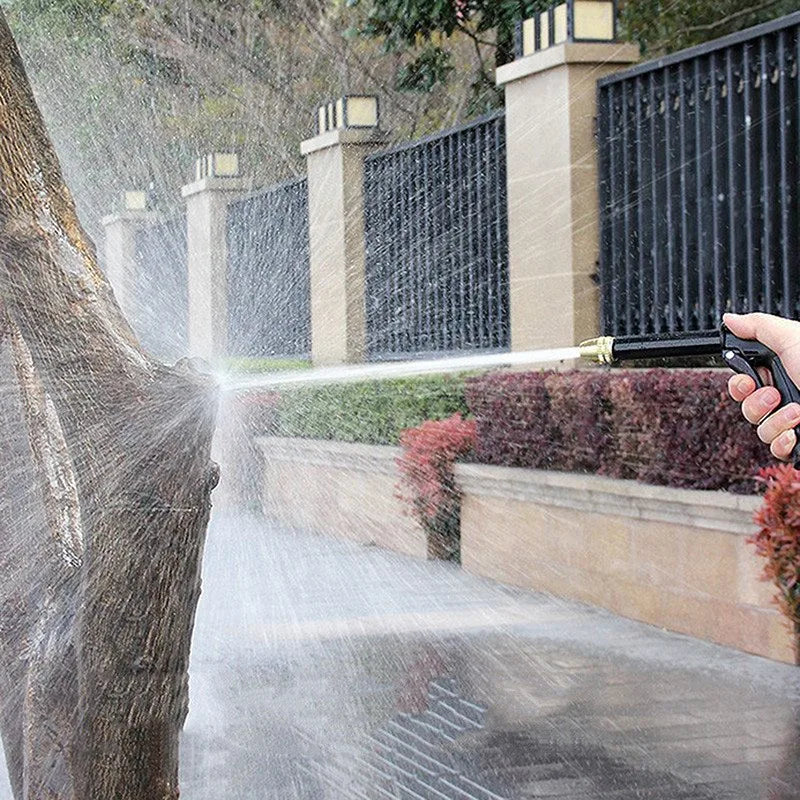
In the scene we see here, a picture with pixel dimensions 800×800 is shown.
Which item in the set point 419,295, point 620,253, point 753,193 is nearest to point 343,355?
point 419,295

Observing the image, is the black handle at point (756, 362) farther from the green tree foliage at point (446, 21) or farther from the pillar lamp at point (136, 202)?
the pillar lamp at point (136, 202)

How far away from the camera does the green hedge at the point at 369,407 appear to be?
30.7ft

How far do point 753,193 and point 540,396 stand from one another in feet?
4.91

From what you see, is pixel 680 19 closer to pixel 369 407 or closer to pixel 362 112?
pixel 362 112

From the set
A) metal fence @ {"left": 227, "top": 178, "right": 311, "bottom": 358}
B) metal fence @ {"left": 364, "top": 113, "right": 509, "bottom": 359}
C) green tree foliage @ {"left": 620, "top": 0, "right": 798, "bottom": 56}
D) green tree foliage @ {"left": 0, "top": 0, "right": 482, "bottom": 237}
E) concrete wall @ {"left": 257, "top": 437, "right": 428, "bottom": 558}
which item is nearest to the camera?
concrete wall @ {"left": 257, "top": 437, "right": 428, "bottom": 558}

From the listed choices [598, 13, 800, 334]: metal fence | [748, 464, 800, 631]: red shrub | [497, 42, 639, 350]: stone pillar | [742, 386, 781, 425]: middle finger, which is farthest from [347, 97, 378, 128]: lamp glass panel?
[742, 386, 781, 425]: middle finger

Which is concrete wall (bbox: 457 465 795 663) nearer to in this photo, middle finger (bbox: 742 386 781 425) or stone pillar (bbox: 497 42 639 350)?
stone pillar (bbox: 497 42 639 350)

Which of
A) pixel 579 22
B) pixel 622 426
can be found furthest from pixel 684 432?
pixel 579 22

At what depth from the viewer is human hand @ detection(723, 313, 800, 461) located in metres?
2.17

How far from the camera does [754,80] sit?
7379mm

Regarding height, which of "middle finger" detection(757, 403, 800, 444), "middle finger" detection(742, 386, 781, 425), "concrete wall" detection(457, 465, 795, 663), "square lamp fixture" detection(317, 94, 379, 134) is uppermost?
"square lamp fixture" detection(317, 94, 379, 134)

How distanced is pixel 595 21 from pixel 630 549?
10.3 ft

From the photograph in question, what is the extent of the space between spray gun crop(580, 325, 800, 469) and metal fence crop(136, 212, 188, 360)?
554 inches

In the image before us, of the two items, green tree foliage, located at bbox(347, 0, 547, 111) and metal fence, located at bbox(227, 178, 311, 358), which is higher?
green tree foliage, located at bbox(347, 0, 547, 111)
